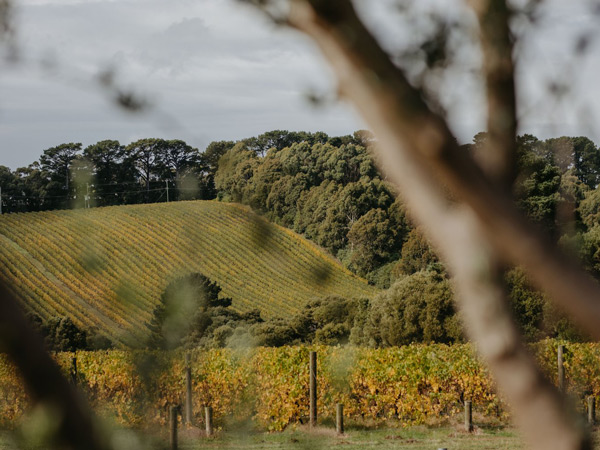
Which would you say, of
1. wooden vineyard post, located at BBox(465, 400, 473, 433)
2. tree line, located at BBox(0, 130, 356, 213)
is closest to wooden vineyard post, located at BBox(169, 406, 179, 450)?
tree line, located at BBox(0, 130, 356, 213)

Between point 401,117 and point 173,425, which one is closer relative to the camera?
point 401,117

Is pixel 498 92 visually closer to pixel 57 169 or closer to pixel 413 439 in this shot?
pixel 57 169

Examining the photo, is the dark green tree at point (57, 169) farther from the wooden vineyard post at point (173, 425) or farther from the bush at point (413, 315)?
the bush at point (413, 315)

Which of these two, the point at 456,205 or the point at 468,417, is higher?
the point at 456,205

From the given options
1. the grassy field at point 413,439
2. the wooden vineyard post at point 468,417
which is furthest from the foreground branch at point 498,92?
the wooden vineyard post at point 468,417

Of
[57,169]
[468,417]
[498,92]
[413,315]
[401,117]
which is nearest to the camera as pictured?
[401,117]

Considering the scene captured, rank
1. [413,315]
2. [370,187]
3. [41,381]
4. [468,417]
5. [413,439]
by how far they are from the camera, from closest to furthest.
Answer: [41,381] → [370,187] → [413,439] → [468,417] → [413,315]

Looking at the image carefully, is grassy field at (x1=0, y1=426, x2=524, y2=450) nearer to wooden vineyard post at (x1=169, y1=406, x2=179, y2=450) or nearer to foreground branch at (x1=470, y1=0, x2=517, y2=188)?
wooden vineyard post at (x1=169, y1=406, x2=179, y2=450)

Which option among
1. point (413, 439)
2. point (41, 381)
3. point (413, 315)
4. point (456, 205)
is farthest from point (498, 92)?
point (413, 315)

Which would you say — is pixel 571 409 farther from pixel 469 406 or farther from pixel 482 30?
pixel 469 406

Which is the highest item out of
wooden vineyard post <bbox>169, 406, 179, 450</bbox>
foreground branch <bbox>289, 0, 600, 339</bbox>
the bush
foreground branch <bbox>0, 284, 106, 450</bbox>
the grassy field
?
foreground branch <bbox>289, 0, 600, 339</bbox>

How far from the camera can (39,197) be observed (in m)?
1.97

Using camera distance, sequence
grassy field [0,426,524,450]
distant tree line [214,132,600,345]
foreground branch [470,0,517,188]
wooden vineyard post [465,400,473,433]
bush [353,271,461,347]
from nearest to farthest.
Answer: foreground branch [470,0,517,188] → distant tree line [214,132,600,345] → grassy field [0,426,524,450] → wooden vineyard post [465,400,473,433] → bush [353,271,461,347]

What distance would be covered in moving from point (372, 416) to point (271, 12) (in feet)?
39.3
